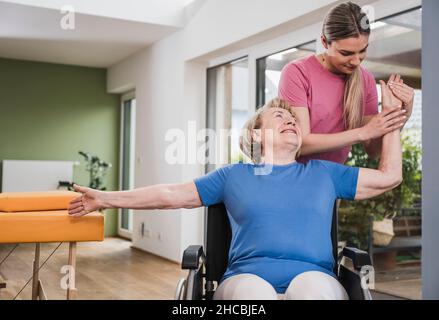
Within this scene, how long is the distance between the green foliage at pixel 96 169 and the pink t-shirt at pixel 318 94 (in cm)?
459

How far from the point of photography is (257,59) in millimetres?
4242

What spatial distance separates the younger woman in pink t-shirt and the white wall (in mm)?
1408

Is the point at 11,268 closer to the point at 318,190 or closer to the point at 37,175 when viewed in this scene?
the point at 37,175

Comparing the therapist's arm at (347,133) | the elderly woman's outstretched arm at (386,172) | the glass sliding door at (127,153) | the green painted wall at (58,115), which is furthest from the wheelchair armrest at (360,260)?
the green painted wall at (58,115)

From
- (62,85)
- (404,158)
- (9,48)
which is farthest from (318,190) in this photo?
(62,85)

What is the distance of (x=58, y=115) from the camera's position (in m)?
6.56

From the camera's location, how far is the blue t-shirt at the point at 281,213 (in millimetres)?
→ 1621

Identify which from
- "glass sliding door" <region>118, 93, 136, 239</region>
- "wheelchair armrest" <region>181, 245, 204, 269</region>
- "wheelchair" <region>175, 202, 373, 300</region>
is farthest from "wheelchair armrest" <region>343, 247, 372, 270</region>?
"glass sliding door" <region>118, 93, 136, 239</region>

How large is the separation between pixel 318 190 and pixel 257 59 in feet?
8.90

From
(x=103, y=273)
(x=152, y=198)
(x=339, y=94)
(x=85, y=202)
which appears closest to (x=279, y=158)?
(x=339, y=94)

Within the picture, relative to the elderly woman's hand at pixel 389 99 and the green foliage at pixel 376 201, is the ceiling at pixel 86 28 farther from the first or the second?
the elderly woman's hand at pixel 389 99

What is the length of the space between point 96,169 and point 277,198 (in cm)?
517

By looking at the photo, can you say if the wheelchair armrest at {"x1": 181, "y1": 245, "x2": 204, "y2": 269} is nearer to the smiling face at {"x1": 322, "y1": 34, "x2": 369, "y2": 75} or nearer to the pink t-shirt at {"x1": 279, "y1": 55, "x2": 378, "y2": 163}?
the pink t-shirt at {"x1": 279, "y1": 55, "x2": 378, "y2": 163}

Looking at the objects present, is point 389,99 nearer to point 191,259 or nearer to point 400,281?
point 191,259
